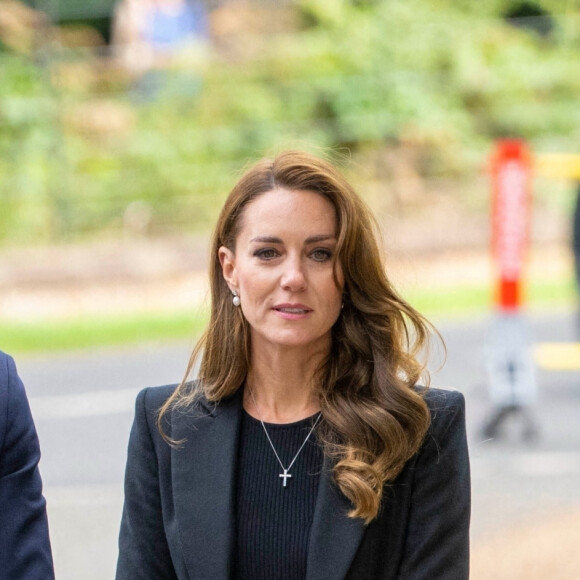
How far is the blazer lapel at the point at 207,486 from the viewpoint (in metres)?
2.74

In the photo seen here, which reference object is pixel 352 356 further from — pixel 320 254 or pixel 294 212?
pixel 294 212

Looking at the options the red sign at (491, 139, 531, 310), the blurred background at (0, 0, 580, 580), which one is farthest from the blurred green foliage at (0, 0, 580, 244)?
the red sign at (491, 139, 531, 310)

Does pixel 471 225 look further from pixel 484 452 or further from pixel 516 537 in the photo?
pixel 516 537

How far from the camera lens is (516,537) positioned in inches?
248

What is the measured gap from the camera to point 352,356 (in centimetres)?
292

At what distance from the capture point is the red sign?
8.05m

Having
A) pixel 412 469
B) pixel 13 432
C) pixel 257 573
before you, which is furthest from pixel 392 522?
pixel 13 432

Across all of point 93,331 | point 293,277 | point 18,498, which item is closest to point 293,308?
point 293,277

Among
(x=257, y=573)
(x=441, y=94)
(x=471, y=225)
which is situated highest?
(x=441, y=94)

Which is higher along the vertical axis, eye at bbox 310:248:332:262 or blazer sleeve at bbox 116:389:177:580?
eye at bbox 310:248:332:262

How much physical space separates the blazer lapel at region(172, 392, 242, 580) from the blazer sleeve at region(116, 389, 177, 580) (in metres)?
0.07

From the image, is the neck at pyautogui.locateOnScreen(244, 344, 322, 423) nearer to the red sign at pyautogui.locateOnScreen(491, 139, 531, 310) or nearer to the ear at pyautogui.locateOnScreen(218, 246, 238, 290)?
the ear at pyautogui.locateOnScreen(218, 246, 238, 290)

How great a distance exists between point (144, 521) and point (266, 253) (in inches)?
26.3

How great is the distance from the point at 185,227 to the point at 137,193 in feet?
2.91
